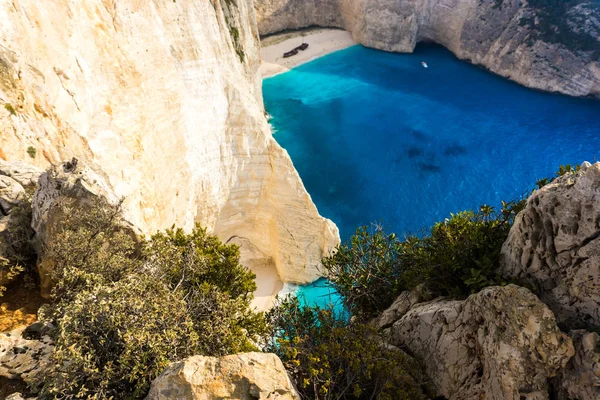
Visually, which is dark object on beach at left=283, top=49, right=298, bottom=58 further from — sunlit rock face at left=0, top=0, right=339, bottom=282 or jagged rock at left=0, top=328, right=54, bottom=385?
jagged rock at left=0, top=328, right=54, bottom=385

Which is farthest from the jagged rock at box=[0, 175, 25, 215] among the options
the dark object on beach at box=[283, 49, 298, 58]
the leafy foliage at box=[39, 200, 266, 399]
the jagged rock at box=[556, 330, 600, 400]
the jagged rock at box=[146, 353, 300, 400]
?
the dark object on beach at box=[283, 49, 298, 58]

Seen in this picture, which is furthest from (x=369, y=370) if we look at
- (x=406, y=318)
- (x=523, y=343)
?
(x=523, y=343)

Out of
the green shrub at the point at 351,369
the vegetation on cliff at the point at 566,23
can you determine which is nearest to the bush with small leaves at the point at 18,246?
the green shrub at the point at 351,369

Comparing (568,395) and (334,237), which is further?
(334,237)

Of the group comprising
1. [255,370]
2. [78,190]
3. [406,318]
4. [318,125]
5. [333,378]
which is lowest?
[318,125]

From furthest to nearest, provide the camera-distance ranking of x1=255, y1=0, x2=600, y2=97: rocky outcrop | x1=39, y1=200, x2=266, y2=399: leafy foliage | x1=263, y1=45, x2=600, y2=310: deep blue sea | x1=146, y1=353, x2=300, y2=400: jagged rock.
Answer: x1=255, y1=0, x2=600, y2=97: rocky outcrop → x1=263, y1=45, x2=600, y2=310: deep blue sea → x1=39, y1=200, x2=266, y2=399: leafy foliage → x1=146, y1=353, x2=300, y2=400: jagged rock

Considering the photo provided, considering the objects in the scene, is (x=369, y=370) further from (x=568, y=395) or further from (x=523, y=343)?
(x=568, y=395)
